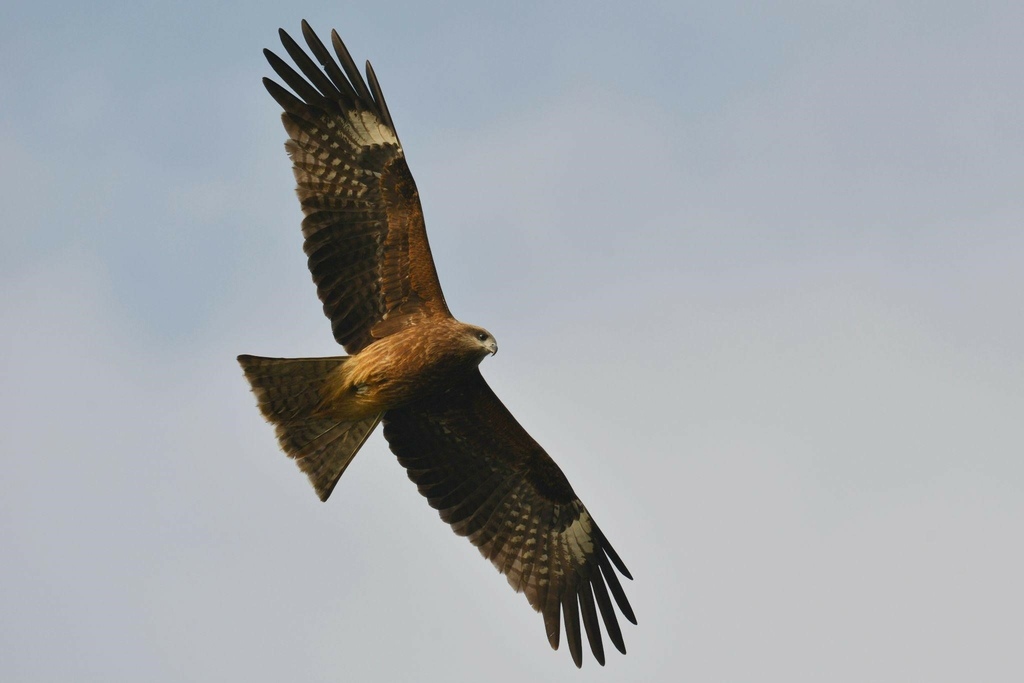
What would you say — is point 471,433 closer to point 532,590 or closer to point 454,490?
point 454,490

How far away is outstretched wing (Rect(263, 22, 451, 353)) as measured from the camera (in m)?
12.7

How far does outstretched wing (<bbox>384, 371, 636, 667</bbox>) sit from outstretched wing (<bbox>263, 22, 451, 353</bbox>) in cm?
127

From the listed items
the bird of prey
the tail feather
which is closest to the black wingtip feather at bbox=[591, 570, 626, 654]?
the bird of prey

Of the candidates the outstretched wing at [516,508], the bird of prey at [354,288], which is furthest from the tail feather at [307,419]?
the outstretched wing at [516,508]

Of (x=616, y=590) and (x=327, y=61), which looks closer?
(x=327, y=61)

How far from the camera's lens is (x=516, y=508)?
1427 cm

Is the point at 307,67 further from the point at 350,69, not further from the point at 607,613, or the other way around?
the point at 607,613

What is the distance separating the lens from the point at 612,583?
14211mm

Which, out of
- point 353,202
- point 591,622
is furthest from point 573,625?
point 353,202

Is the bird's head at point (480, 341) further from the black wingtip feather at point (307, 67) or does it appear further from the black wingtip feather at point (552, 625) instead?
the black wingtip feather at point (552, 625)

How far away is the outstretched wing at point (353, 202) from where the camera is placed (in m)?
12.7

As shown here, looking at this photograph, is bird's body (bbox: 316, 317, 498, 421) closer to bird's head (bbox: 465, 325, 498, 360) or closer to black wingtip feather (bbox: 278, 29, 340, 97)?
bird's head (bbox: 465, 325, 498, 360)

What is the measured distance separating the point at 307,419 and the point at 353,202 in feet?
6.68

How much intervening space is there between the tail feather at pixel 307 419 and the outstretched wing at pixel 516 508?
72cm
